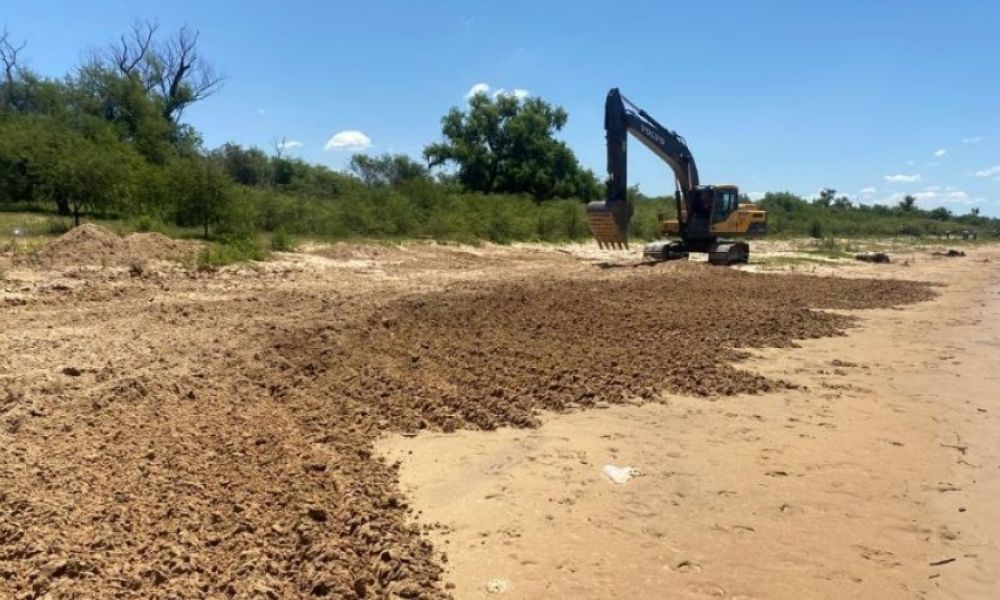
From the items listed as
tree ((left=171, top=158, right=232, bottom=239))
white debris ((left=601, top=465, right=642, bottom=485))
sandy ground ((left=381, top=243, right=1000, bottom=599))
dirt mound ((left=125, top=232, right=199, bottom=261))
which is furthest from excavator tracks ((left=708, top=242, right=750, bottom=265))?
white debris ((left=601, top=465, right=642, bottom=485))

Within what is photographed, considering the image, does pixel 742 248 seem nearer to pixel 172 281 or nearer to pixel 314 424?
pixel 172 281

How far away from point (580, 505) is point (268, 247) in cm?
1634

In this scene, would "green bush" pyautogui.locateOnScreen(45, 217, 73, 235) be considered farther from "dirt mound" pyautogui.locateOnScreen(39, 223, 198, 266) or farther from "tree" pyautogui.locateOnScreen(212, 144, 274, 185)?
"tree" pyautogui.locateOnScreen(212, 144, 274, 185)

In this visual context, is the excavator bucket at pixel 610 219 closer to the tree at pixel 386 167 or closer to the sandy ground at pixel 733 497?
the sandy ground at pixel 733 497

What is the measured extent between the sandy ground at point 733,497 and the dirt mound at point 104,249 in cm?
1095

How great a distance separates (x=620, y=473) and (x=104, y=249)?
13.0 m

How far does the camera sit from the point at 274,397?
6883 millimetres

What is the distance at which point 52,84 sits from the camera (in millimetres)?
45188

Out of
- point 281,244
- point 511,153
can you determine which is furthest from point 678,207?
point 511,153

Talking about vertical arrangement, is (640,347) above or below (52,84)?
below

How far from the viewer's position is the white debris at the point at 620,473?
529 centimetres

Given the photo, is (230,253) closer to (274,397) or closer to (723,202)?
(274,397)

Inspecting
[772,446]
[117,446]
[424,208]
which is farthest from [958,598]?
[424,208]

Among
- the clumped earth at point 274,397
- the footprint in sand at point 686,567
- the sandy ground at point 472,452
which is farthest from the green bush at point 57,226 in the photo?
the footprint in sand at point 686,567
